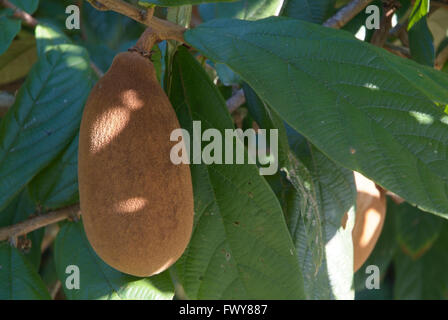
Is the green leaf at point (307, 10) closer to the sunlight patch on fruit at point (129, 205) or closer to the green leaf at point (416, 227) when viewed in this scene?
the sunlight patch on fruit at point (129, 205)

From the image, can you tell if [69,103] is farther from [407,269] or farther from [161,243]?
[407,269]

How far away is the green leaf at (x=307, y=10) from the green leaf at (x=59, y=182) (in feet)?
1.87

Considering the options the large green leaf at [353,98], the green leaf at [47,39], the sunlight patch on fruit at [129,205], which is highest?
the large green leaf at [353,98]

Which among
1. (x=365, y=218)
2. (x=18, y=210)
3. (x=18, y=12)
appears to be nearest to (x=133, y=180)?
(x=18, y=210)

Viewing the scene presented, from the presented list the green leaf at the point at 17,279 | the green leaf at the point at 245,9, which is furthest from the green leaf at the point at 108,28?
the green leaf at the point at 17,279

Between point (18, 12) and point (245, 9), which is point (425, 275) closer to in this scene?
point (245, 9)

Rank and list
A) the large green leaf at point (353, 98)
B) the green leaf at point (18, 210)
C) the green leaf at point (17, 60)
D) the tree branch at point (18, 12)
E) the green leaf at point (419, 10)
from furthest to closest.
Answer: the green leaf at point (17, 60) → the tree branch at point (18, 12) → the green leaf at point (18, 210) → the green leaf at point (419, 10) → the large green leaf at point (353, 98)

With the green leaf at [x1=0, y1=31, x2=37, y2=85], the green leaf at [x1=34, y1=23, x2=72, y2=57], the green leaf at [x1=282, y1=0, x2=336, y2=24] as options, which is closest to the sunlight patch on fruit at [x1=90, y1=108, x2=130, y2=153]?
the green leaf at [x1=34, y1=23, x2=72, y2=57]

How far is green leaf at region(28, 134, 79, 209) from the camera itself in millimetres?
1101

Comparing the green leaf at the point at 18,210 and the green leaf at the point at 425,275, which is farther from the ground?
the green leaf at the point at 18,210

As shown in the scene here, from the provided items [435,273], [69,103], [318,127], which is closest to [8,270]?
[69,103]

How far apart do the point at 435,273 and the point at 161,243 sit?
5.26ft

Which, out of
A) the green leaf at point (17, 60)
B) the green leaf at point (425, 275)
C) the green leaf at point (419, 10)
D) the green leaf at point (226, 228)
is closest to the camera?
the green leaf at point (226, 228)

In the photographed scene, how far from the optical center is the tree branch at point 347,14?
130 centimetres
